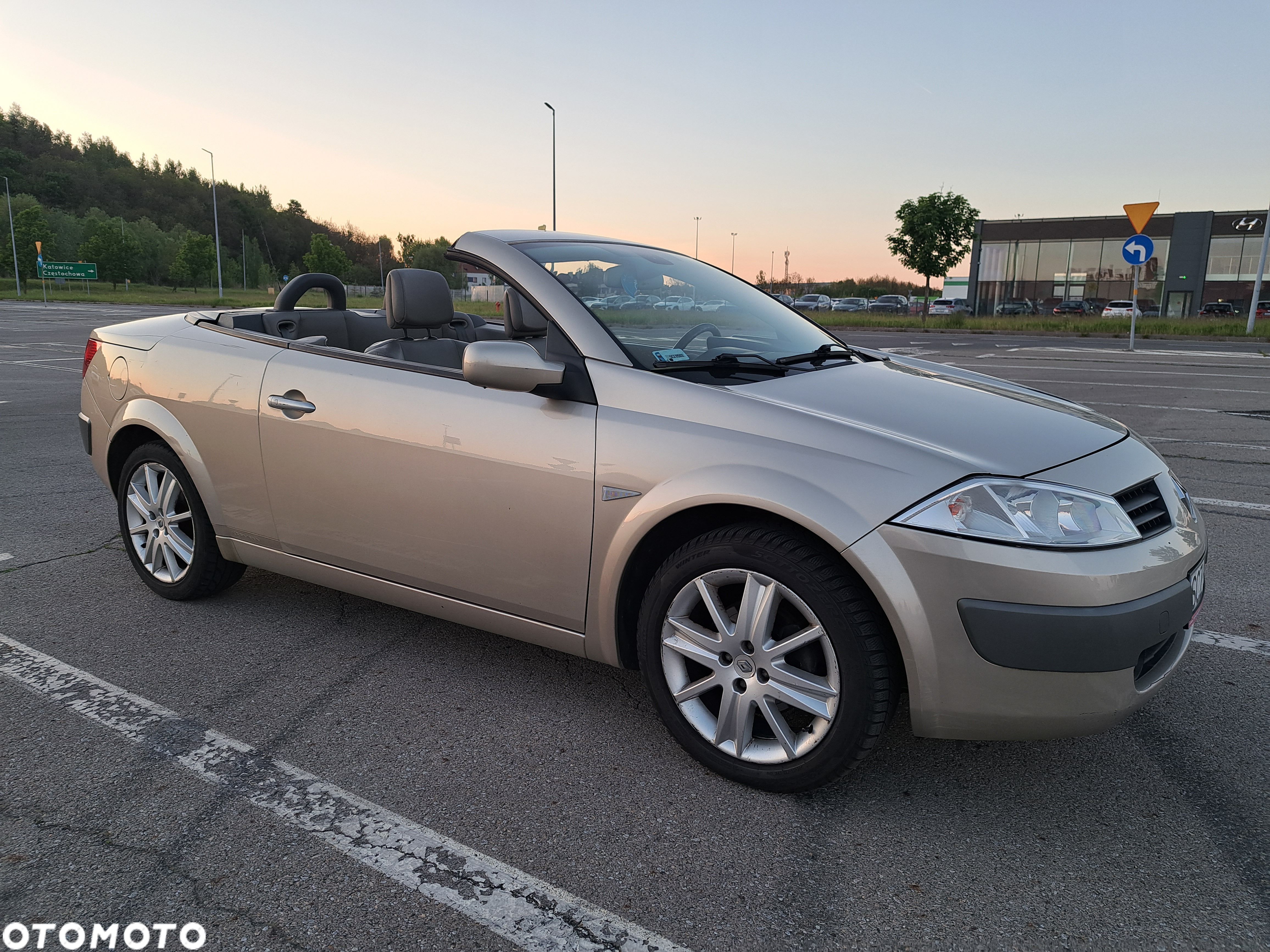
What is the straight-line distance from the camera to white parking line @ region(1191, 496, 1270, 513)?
17.3 feet

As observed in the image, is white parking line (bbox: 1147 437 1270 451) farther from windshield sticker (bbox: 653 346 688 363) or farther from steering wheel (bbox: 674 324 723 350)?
windshield sticker (bbox: 653 346 688 363)

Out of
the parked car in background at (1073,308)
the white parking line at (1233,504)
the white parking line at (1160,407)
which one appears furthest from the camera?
the parked car in background at (1073,308)

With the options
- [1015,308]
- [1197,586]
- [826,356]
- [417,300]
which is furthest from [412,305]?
[1015,308]

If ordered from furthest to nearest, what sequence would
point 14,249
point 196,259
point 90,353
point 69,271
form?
point 196,259, point 14,249, point 69,271, point 90,353

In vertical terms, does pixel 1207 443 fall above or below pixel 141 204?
below

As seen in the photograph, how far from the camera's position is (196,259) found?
268 feet

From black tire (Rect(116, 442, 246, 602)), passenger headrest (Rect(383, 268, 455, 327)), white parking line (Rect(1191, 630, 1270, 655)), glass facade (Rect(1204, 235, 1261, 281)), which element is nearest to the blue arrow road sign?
white parking line (Rect(1191, 630, 1270, 655))

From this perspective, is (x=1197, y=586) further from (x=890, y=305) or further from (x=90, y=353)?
(x=890, y=305)

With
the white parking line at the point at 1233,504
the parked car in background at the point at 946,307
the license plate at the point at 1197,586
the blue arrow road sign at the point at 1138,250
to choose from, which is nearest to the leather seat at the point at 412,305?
the license plate at the point at 1197,586

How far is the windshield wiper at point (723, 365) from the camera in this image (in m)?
2.63

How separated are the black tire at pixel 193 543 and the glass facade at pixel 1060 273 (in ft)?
188

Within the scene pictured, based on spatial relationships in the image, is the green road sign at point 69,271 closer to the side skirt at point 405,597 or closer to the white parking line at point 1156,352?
the white parking line at point 1156,352

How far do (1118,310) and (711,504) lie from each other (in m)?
49.8

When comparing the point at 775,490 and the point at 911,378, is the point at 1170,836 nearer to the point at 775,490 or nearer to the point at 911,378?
the point at 775,490
